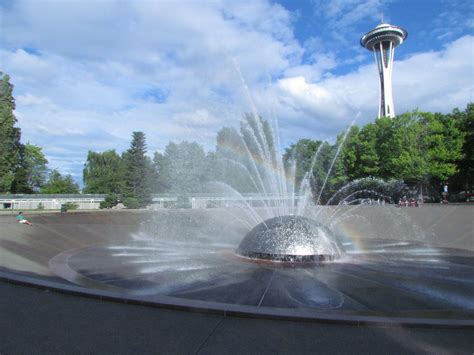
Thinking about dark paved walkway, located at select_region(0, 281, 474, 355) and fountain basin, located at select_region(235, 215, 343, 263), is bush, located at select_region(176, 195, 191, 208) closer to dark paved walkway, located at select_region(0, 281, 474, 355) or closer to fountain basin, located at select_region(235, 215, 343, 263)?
fountain basin, located at select_region(235, 215, 343, 263)

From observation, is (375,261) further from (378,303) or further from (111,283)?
(111,283)

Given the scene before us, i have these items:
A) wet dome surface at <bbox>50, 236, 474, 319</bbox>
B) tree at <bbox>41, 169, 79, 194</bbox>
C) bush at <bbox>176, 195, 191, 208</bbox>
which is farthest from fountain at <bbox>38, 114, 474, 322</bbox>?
tree at <bbox>41, 169, 79, 194</bbox>

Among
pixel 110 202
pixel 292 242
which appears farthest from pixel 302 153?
pixel 292 242

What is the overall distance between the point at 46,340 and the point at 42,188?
7551 centimetres

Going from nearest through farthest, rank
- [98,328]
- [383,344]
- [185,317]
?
1. [383,344]
2. [98,328]
3. [185,317]

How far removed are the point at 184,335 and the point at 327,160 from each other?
51890 millimetres

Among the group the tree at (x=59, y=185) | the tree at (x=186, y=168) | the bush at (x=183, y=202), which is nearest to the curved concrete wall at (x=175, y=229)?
the bush at (x=183, y=202)

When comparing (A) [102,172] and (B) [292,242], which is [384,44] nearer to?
(A) [102,172]

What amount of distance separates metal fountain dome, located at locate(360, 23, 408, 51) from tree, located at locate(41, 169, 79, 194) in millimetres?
71967

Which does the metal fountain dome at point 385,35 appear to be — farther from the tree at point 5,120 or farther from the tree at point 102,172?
the tree at point 5,120

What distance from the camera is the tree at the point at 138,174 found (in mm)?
53531

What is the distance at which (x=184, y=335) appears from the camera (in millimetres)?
4215

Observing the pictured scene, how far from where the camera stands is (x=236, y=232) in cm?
1670

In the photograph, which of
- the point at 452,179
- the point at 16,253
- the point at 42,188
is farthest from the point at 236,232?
the point at 42,188
